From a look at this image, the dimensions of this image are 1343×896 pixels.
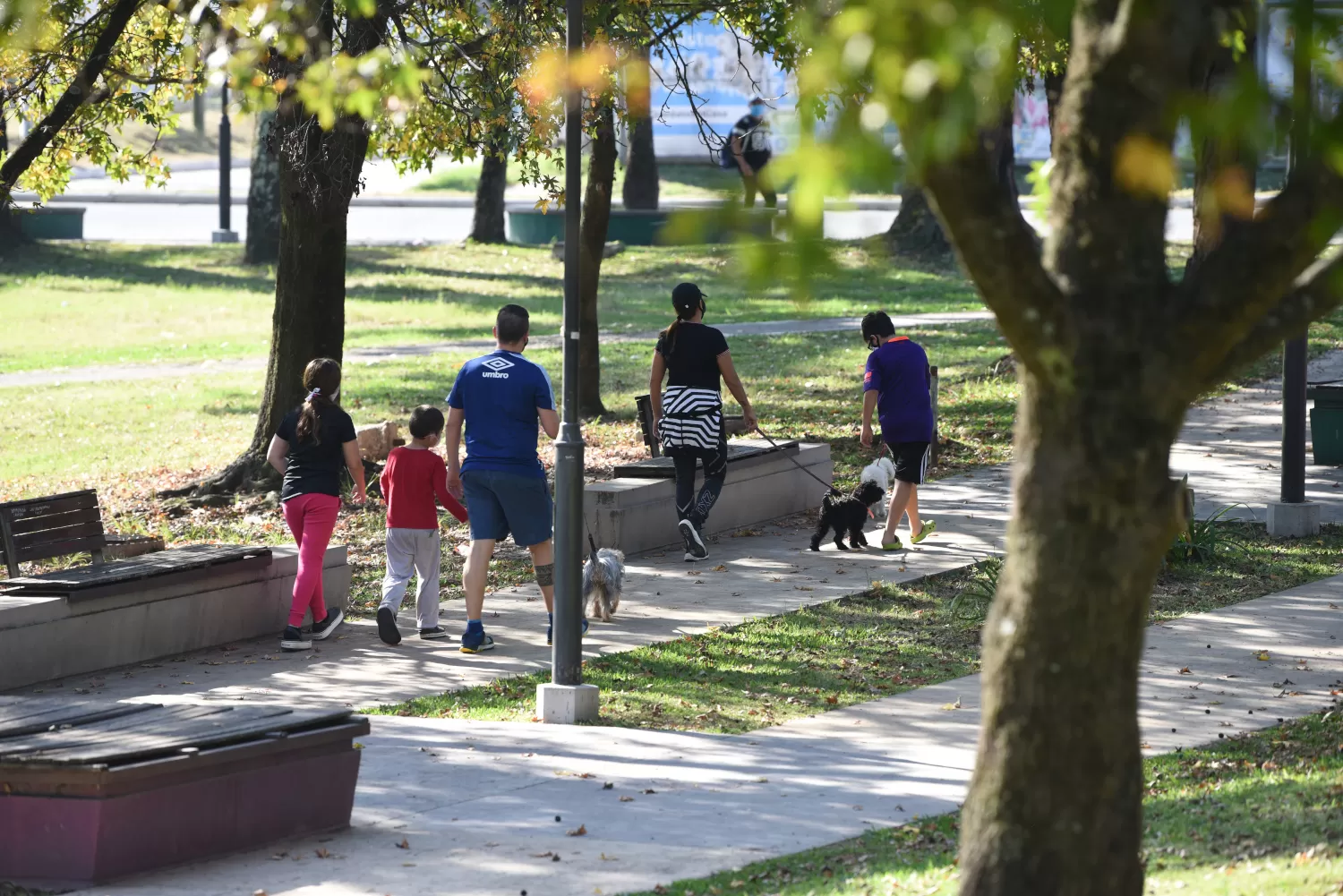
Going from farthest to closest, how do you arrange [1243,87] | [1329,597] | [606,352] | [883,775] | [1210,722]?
1. [606,352]
2. [1329,597]
3. [1210,722]
4. [883,775]
5. [1243,87]

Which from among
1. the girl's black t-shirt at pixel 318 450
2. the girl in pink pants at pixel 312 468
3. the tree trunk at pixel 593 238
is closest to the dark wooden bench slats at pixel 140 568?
the girl in pink pants at pixel 312 468

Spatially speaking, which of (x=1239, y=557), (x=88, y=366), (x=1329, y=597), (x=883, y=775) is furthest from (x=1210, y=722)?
(x=88, y=366)

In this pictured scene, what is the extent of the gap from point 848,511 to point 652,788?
5.91 m

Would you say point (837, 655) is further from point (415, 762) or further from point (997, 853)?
point (997, 853)

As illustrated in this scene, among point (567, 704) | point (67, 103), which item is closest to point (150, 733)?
point (567, 704)

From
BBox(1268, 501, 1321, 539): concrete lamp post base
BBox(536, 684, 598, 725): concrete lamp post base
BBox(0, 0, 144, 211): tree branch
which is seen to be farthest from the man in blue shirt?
BBox(1268, 501, 1321, 539): concrete lamp post base

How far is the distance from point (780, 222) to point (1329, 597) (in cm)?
907

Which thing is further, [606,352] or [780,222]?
[606,352]

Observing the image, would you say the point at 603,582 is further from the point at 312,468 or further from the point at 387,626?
the point at 312,468

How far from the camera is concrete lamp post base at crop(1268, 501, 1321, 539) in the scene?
1325cm

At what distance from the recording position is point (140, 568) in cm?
1033

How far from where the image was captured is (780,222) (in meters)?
3.49

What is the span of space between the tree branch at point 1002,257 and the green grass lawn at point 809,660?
4782 millimetres

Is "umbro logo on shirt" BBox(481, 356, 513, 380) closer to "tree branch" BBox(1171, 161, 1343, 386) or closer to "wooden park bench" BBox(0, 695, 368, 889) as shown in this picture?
"wooden park bench" BBox(0, 695, 368, 889)
